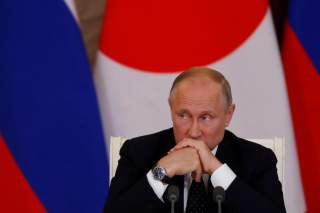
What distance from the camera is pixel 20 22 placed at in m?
3.10

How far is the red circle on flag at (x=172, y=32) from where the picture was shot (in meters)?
3.19

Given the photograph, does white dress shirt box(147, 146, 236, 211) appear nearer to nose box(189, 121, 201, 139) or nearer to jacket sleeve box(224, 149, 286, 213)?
jacket sleeve box(224, 149, 286, 213)

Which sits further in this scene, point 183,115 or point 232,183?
point 183,115

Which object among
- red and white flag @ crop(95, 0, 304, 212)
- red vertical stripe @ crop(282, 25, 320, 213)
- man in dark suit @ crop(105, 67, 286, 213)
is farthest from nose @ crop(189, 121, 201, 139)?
red vertical stripe @ crop(282, 25, 320, 213)

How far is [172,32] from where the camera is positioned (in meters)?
3.22

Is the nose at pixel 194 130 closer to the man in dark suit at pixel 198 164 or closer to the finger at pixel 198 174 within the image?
the man in dark suit at pixel 198 164

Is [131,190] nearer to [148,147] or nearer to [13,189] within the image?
[148,147]

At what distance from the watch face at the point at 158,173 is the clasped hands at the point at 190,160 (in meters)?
0.01

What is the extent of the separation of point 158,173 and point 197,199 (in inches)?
8.7

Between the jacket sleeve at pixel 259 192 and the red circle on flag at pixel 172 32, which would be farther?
the red circle on flag at pixel 172 32

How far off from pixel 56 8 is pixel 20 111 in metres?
0.57

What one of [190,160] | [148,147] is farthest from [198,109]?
[148,147]

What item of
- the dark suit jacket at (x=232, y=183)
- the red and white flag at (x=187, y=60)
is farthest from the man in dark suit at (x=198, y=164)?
the red and white flag at (x=187, y=60)

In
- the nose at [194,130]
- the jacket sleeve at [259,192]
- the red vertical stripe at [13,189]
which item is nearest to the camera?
the jacket sleeve at [259,192]
